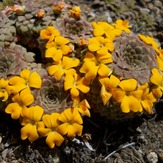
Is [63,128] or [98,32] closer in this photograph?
[63,128]

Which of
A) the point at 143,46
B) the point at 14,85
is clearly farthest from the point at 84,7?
the point at 14,85

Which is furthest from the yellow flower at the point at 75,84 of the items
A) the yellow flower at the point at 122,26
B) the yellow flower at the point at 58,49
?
the yellow flower at the point at 122,26

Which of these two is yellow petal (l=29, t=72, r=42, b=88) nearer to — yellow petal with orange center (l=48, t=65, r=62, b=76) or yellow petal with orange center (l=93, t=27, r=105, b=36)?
yellow petal with orange center (l=48, t=65, r=62, b=76)

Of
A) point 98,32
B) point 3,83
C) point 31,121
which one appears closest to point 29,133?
point 31,121

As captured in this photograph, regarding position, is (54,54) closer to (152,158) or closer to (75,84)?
(75,84)

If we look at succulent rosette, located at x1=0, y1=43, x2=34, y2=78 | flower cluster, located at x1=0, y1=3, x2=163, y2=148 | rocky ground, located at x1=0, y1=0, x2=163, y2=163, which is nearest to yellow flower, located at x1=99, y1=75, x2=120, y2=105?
flower cluster, located at x1=0, y1=3, x2=163, y2=148

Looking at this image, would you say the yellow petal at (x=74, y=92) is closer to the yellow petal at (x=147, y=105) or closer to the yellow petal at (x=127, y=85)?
the yellow petal at (x=127, y=85)

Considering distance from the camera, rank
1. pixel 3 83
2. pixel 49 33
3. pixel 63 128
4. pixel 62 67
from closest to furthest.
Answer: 1. pixel 63 128
2. pixel 3 83
3. pixel 62 67
4. pixel 49 33
